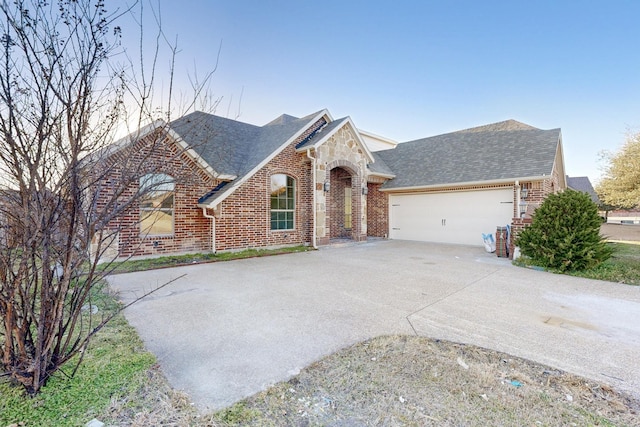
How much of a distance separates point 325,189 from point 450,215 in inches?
241

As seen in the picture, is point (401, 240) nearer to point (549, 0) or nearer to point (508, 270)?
point (508, 270)

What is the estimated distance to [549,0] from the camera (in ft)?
30.6

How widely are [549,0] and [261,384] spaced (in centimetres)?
1339

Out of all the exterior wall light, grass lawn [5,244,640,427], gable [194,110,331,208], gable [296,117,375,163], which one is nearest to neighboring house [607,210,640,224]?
the exterior wall light

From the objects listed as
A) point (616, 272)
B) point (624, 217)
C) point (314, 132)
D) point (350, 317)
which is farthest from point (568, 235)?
point (624, 217)

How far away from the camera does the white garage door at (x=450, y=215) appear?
12.1 m

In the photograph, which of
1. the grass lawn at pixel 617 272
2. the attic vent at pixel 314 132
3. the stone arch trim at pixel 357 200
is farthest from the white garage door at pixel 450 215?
the attic vent at pixel 314 132

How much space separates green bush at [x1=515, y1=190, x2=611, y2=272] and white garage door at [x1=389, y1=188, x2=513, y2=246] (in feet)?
12.8

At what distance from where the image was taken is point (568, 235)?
749cm

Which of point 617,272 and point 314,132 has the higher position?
point 314,132

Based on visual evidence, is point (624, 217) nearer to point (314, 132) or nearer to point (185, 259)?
point (314, 132)

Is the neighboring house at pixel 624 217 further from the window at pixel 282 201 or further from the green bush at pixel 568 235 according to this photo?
the window at pixel 282 201

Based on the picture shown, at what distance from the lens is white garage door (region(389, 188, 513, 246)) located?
1208 cm

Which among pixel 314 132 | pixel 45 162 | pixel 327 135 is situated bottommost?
pixel 45 162
